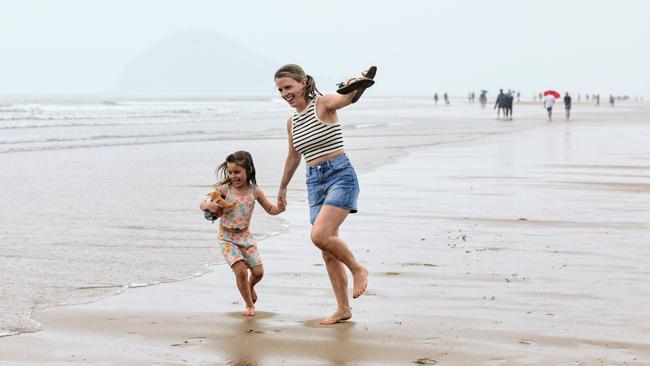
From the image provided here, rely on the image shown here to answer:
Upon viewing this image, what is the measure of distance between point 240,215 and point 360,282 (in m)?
0.92

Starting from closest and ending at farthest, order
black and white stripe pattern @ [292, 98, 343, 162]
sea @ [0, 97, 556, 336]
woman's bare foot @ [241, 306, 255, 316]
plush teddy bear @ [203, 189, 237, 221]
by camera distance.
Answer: black and white stripe pattern @ [292, 98, 343, 162] → woman's bare foot @ [241, 306, 255, 316] → plush teddy bear @ [203, 189, 237, 221] → sea @ [0, 97, 556, 336]

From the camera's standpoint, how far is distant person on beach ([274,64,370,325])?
5.71 m

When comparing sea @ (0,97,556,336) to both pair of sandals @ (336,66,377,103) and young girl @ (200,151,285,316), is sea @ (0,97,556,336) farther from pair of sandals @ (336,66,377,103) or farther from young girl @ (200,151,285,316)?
pair of sandals @ (336,66,377,103)

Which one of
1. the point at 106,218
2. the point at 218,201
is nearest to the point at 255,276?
the point at 218,201

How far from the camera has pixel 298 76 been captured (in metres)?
5.73

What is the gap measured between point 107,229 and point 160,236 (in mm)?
775

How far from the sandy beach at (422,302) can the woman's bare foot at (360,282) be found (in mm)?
173

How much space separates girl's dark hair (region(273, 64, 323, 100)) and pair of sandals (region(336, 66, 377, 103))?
31 centimetres

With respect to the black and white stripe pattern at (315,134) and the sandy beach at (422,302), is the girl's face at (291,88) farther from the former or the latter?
the sandy beach at (422,302)

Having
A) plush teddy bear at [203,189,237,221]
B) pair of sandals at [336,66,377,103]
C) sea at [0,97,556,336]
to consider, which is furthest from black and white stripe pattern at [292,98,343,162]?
sea at [0,97,556,336]

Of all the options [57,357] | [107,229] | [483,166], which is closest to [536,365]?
[57,357]

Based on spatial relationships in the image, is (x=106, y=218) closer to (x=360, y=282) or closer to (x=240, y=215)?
(x=240, y=215)

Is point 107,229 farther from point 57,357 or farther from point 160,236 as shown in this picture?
point 57,357

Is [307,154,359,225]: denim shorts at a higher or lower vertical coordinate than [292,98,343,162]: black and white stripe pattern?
lower
